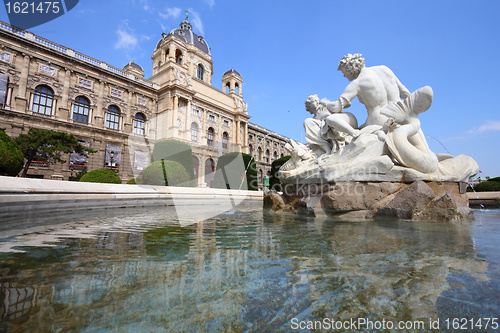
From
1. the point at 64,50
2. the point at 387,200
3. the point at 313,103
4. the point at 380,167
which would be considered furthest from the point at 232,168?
the point at 387,200

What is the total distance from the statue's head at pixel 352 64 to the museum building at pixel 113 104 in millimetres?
13861

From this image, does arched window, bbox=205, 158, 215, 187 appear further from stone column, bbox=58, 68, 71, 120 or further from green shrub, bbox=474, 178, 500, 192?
green shrub, bbox=474, 178, 500, 192

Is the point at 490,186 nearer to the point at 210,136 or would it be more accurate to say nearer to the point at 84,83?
the point at 210,136

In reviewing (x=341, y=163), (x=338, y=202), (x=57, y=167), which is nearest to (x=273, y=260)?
(x=338, y=202)

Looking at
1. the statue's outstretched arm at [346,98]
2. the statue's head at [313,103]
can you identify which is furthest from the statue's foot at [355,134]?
the statue's head at [313,103]

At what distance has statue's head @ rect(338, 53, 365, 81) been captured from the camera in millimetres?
4469

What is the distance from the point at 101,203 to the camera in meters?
4.89

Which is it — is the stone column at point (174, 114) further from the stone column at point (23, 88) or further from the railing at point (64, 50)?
the stone column at point (23, 88)

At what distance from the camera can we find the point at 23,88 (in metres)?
19.1

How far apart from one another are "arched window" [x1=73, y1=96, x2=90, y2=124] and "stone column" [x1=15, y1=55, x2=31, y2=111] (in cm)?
349

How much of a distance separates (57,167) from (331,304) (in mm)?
24462

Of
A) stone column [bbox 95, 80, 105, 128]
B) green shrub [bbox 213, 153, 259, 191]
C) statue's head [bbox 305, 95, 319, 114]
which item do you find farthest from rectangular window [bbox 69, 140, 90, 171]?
statue's head [bbox 305, 95, 319, 114]

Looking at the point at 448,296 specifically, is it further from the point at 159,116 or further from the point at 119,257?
the point at 159,116

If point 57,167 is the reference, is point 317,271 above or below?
below
